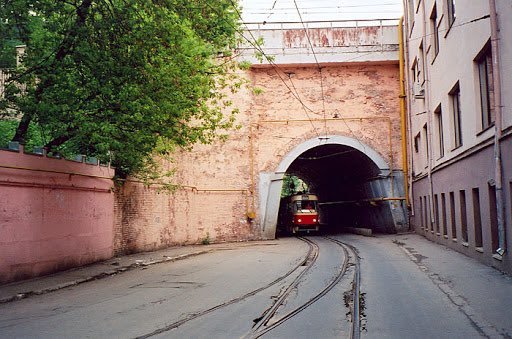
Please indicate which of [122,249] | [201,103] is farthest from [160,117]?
[122,249]

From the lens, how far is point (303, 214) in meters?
35.8

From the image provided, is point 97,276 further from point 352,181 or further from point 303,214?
point 303,214

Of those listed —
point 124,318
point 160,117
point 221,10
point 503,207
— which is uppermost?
point 221,10

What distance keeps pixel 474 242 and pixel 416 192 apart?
11.1 m

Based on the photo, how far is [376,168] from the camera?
27719 millimetres

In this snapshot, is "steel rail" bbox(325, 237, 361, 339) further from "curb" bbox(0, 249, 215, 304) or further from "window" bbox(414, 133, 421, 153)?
"window" bbox(414, 133, 421, 153)

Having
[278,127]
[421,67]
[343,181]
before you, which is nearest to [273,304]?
[421,67]

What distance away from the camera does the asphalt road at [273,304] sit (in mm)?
6949

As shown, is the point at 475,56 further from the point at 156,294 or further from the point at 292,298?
the point at 156,294

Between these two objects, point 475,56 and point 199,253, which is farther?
point 199,253

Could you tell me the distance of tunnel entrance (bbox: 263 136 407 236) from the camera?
27.2 meters

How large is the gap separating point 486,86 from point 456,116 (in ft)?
13.0

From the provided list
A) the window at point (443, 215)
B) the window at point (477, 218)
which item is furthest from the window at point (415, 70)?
the window at point (477, 218)

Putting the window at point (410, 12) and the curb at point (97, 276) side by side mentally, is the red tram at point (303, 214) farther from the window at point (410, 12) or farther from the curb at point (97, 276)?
the curb at point (97, 276)
